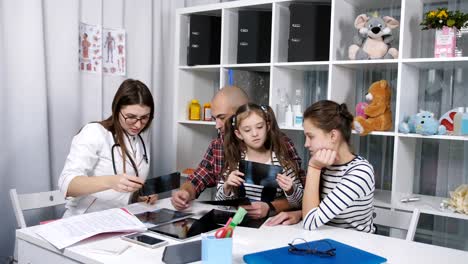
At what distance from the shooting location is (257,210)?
65.5 inches

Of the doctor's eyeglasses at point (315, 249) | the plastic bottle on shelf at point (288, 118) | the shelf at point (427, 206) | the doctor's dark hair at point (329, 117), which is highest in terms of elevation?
the doctor's dark hair at point (329, 117)

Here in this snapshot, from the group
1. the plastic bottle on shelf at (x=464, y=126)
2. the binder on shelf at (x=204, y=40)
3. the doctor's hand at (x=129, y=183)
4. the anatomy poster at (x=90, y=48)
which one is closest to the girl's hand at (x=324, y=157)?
the doctor's hand at (x=129, y=183)

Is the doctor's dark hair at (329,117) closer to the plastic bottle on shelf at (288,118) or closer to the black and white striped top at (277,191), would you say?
the black and white striped top at (277,191)

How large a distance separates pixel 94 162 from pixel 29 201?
A: 0.33 meters

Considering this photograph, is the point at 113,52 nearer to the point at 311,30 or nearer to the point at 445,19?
the point at 311,30

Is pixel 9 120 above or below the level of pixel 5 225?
above

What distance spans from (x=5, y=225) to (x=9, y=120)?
Answer: 55 centimetres

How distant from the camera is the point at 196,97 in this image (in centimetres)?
317

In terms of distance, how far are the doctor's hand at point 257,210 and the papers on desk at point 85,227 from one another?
421 millimetres

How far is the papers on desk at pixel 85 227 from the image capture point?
129 centimetres

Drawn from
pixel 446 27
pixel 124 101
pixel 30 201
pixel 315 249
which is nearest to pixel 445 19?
pixel 446 27

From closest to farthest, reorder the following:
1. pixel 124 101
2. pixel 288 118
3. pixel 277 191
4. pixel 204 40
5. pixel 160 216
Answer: pixel 160 216, pixel 277 191, pixel 124 101, pixel 288 118, pixel 204 40

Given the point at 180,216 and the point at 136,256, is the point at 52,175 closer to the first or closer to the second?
the point at 180,216

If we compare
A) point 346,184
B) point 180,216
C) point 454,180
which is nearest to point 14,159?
point 180,216
